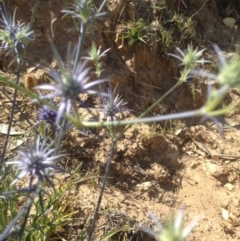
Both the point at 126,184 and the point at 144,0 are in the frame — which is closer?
the point at 126,184

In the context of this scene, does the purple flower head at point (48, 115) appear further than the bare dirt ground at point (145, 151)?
No

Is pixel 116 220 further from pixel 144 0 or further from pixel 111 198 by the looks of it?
pixel 144 0

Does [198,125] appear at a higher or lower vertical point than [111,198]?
higher

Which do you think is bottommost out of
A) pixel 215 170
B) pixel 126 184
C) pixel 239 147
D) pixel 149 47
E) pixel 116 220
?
pixel 116 220

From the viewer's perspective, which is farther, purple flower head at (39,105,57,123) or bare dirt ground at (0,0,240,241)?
bare dirt ground at (0,0,240,241)

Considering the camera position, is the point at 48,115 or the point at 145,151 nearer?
the point at 48,115

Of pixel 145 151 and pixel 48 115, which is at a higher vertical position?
pixel 145 151

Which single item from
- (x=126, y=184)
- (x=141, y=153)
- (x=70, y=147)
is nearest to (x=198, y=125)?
(x=141, y=153)

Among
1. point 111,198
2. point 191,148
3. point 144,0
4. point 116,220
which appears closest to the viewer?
point 116,220
